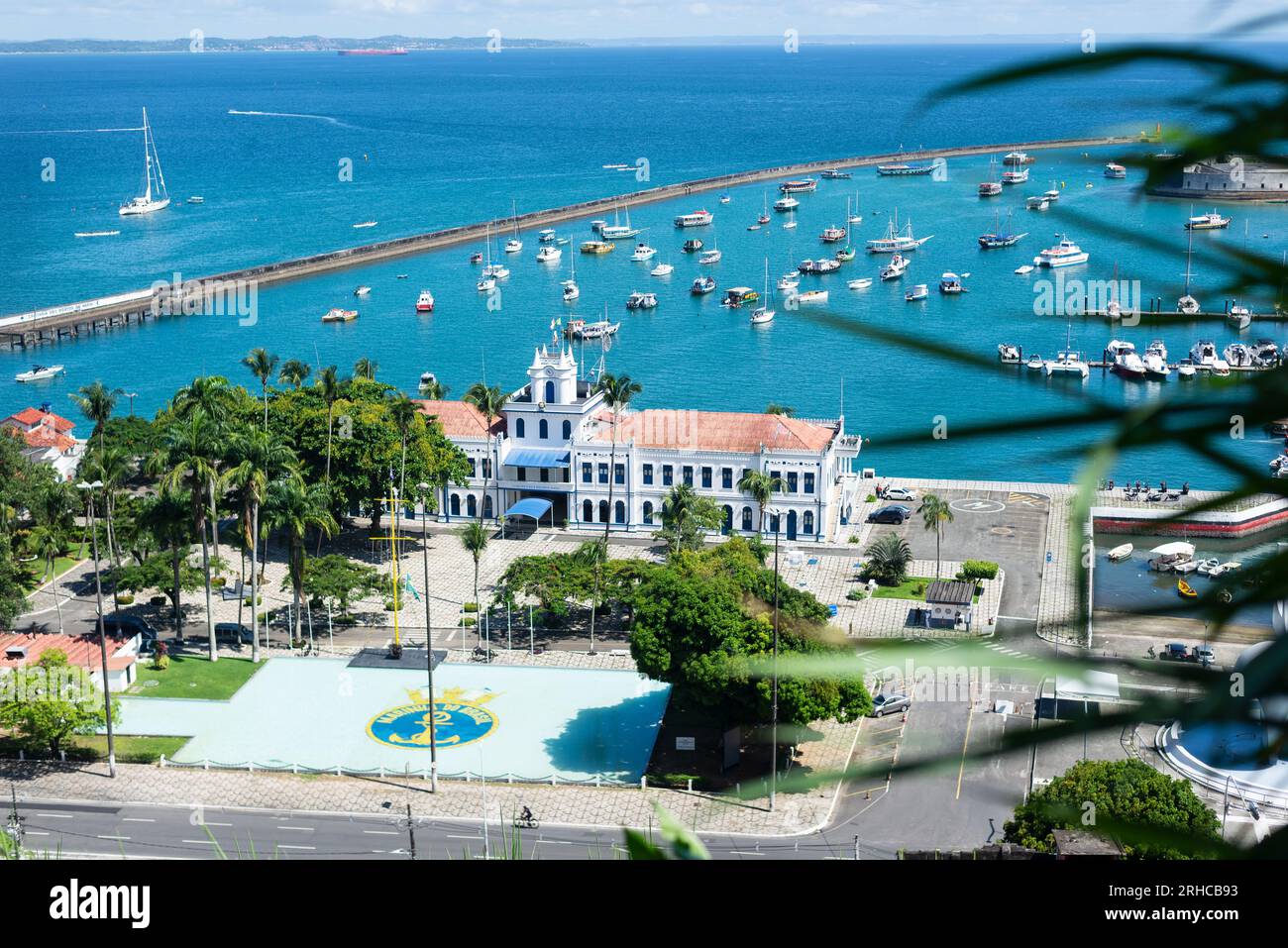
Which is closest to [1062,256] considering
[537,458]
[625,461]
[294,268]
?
[294,268]

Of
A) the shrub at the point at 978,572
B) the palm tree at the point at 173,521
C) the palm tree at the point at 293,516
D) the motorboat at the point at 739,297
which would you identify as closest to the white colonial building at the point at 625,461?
the shrub at the point at 978,572

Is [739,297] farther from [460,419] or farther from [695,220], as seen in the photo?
[460,419]

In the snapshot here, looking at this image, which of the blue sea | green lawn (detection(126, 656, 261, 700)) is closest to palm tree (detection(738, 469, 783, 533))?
the blue sea

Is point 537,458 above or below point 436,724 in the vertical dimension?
above

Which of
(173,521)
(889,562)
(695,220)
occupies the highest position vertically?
(695,220)

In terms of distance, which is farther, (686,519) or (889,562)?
(889,562)

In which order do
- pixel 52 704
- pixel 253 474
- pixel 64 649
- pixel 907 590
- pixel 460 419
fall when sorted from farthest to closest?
pixel 460 419 < pixel 907 590 < pixel 253 474 < pixel 64 649 < pixel 52 704
